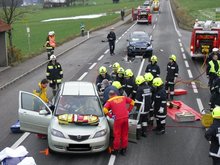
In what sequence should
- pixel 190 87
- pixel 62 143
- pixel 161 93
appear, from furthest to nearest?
pixel 190 87 → pixel 161 93 → pixel 62 143

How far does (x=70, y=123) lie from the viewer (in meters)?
Answer: 10.1

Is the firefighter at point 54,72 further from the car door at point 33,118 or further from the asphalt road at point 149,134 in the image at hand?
the car door at point 33,118

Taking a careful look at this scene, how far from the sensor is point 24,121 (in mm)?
10500

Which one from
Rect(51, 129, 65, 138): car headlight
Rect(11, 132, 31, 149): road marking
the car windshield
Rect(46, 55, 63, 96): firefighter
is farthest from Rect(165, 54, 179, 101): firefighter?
Rect(51, 129, 65, 138): car headlight

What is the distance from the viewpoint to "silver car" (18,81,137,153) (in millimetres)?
9797

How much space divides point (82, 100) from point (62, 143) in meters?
1.64

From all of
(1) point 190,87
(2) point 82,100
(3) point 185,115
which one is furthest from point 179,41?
(2) point 82,100

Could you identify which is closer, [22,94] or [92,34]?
[22,94]

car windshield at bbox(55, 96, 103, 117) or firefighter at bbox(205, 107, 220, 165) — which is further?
car windshield at bbox(55, 96, 103, 117)

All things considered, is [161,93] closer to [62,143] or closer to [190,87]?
[62,143]

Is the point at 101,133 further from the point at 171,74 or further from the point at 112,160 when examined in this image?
the point at 171,74

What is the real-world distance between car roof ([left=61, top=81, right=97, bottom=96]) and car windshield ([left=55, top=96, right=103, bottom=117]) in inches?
8.0

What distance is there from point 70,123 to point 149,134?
2822mm

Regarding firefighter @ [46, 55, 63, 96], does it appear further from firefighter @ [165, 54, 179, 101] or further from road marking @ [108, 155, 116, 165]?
road marking @ [108, 155, 116, 165]
